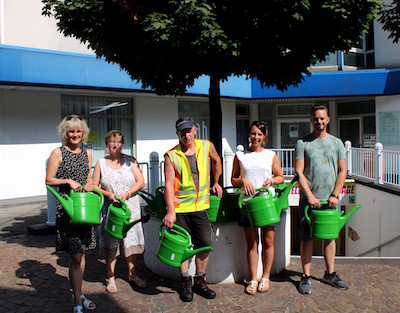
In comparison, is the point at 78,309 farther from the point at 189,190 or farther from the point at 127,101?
the point at 127,101

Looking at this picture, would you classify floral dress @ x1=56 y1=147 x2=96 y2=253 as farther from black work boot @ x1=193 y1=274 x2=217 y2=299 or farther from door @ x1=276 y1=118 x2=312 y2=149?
door @ x1=276 y1=118 x2=312 y2=149

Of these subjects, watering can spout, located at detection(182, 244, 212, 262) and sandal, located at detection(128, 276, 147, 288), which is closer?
watering can spout, located at detection(182, 244, 212, 262)

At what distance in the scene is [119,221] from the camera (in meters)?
3.91

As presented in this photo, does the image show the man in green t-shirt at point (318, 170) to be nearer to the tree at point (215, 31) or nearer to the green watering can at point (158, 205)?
the tree at point (215, 31)

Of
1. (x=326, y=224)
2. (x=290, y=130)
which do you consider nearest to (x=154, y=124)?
(x=290, y=130)

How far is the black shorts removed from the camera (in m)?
3.92

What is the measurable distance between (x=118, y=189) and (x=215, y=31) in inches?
73.8

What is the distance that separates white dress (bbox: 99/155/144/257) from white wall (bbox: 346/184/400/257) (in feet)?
22.6

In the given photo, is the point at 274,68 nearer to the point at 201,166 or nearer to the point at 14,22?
the point at 201,166

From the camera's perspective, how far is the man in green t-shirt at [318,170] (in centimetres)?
408

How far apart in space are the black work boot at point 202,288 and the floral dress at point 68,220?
1121mm

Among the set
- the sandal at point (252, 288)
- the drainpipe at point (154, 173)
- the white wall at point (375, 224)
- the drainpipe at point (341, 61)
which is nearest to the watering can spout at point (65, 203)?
the sandal at point (252, 288)

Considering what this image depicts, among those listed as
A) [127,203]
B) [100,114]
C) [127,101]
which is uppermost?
[127,101]

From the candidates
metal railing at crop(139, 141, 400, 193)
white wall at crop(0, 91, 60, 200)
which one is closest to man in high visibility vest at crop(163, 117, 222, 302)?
metal railing at crop(139, 141, 400, 193)
